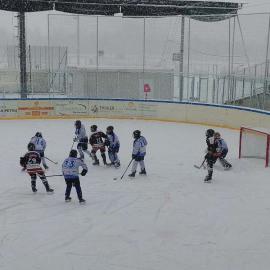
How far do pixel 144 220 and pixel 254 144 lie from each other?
4.89 meters

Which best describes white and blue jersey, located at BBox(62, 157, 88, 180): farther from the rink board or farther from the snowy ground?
the rink board

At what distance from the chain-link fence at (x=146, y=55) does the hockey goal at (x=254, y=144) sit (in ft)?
25.7

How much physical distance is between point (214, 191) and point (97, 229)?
2.88 m

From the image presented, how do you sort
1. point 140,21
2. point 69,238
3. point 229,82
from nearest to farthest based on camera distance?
point 69,238 < point 229,82 < point 140,21

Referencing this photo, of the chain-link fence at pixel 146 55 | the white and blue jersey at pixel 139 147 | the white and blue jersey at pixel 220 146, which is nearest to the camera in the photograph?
the white and blue jersey at pixel 139 147

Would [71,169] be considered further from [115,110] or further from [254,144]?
[115,110]

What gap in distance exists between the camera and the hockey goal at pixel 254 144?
35.3 ft

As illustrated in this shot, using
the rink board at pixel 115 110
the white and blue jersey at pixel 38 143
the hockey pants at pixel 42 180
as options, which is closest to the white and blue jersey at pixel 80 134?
the white and blue jersey at pixel 38 143

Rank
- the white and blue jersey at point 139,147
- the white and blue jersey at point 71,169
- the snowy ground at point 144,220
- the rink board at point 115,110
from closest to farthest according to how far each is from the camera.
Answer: the snowy ground at point 144,220
the white and blue jersey at point 71,169
the white and blue jersey at point 139,147
the rink board at point 115,110

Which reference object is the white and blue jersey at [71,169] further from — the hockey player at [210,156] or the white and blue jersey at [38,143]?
the hockey player at [210,156]

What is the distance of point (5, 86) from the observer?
24.0m

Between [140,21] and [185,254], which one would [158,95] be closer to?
[140,21]

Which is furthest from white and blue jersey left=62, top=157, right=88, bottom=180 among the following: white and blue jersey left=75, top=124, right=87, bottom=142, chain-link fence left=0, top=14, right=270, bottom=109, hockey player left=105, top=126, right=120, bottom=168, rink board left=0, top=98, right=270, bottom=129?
chain-link fence left=0, top=14, right=270, bottom=109

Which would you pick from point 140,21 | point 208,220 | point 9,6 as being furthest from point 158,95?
point 208,220
